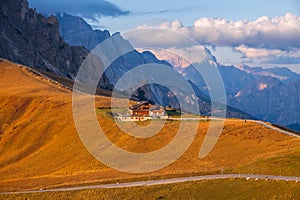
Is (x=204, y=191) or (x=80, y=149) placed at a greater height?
(x=204, y=191)

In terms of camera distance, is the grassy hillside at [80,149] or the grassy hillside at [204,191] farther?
the grassy hillside at [80,149]

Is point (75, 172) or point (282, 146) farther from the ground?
point (282, 146)

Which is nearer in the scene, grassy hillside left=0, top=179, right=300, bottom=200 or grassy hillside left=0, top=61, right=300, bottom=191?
grassy hillside left=0, top=179, right=300, bottom=200

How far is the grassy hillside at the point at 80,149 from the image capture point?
82.8 meters

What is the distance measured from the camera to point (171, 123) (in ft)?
400

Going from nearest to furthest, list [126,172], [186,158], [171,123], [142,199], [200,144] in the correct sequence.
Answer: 1. [142,199]
2. [126,172]
3. [186,158]
4. [200,144]
5. [171,123]

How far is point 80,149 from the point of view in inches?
4316

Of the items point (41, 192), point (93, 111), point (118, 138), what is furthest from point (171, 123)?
point (41, 192)

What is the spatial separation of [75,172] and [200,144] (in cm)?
2651

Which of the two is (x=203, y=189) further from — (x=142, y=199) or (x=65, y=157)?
(x=65, y=157)

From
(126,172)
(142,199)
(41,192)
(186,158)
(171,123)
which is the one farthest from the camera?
(171,123)

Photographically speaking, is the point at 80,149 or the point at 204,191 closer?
the point at 204,191

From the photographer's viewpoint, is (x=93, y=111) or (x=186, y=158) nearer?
(x=186, y=158)

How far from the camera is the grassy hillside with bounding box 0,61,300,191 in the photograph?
8281cm
